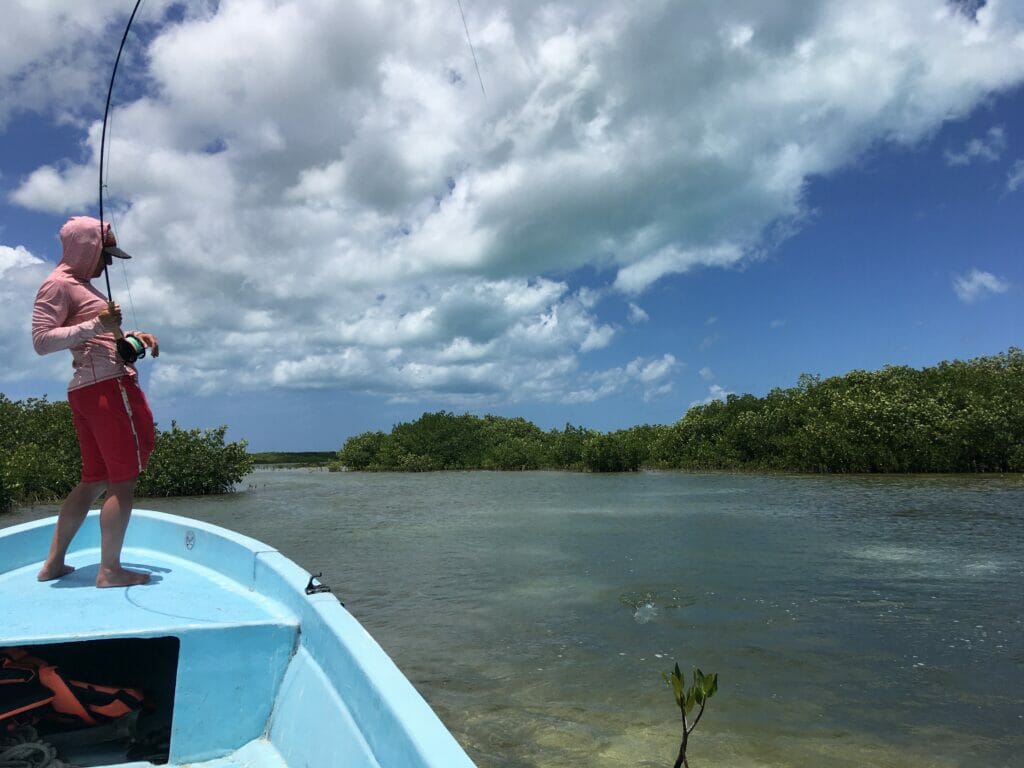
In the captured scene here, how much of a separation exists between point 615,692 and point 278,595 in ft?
8.84

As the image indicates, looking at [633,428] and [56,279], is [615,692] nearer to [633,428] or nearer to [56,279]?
[56,279]

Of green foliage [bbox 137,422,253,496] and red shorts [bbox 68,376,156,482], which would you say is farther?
green foliage [bbox 137,422,253,496]

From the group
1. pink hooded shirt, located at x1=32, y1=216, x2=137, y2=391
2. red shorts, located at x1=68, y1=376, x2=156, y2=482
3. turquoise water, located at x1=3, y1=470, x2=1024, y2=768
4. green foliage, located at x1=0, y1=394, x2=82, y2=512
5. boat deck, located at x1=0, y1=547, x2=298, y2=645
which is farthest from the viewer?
green foliage, located at x1=0, y1=394, x2=82, y2=512

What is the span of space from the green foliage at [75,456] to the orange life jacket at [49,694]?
1936 centimetres

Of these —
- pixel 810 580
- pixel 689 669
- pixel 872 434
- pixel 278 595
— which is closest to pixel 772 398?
pixel 872 434

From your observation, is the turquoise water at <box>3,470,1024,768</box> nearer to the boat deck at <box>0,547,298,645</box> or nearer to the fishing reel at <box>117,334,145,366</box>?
the boat deck at <box>0,547,298,645</box>

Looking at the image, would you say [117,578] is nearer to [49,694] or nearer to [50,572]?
[50,572]

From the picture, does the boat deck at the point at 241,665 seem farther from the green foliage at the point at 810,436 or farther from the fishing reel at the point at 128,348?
the green foliage at the point at 810,436

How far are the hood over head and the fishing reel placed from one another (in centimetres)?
43

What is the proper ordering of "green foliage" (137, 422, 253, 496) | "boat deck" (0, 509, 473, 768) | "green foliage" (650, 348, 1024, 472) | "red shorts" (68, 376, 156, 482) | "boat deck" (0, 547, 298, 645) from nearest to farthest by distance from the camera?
1. "boat deck" (0, 509, 473, 768)
2. "boat deck" (0, 547, 298, 645)
3. "red shorts" (68, 376, 156, 482)
4. "green foliage" (137, 422, 253, 496)
5. "green foliage" (650, 348, 1024, 472)

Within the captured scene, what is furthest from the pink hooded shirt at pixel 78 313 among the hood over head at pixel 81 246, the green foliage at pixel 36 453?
the green foliage at pixel 36 453

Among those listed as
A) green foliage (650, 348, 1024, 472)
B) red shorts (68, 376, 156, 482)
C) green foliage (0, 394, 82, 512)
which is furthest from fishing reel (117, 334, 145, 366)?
green foliage (650, 348, 1024, 472)

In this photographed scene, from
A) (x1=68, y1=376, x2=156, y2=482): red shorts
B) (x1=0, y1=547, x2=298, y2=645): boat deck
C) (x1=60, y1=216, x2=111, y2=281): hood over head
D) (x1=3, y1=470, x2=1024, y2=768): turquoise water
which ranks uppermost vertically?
(x1=60, y1=216, x2=111, y2=281): hood over head

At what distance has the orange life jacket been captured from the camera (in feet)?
7.77
